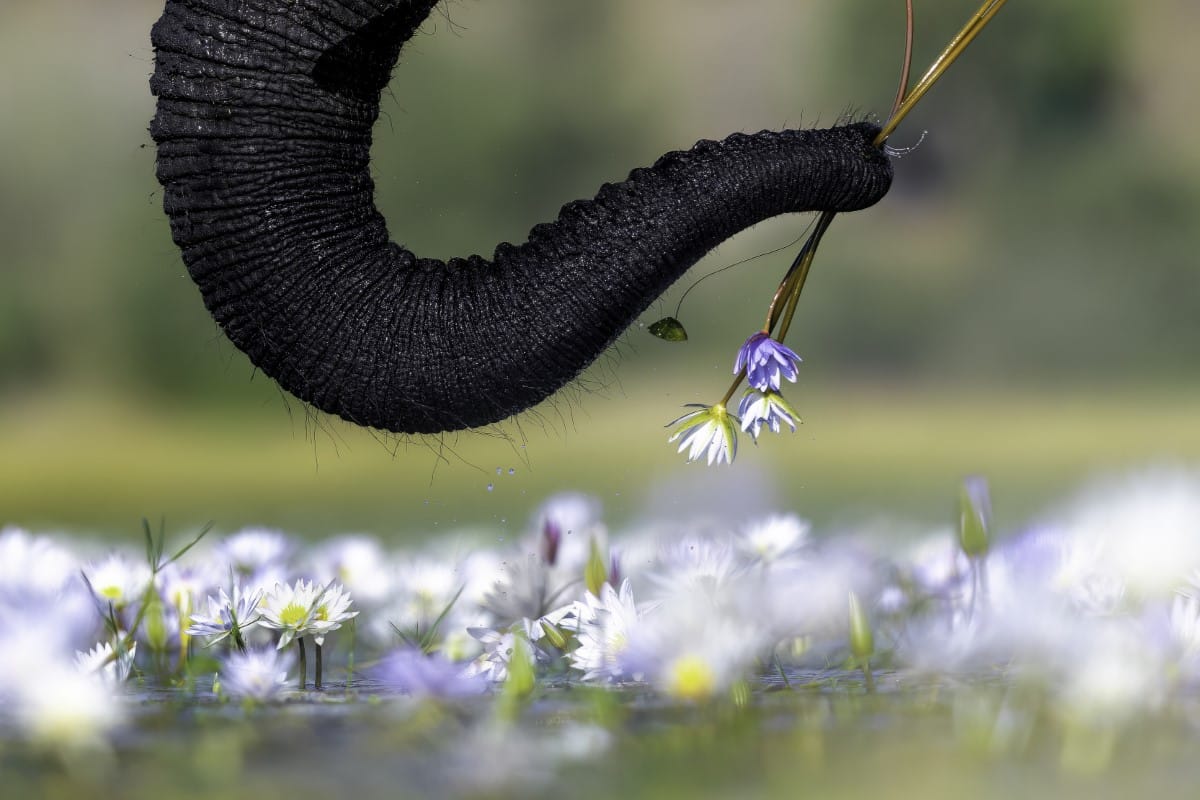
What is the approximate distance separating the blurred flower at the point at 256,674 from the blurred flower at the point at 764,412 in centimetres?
36

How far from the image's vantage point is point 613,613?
0.95 metres

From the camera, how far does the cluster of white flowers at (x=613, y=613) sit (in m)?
0.84

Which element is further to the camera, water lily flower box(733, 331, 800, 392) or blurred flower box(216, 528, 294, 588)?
blurred flower box(216, 528, 294, 588)

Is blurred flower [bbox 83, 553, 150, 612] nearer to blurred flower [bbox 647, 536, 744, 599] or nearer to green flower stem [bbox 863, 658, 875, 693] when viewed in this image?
blurred flower [bbox 647, 536, 744, 599]

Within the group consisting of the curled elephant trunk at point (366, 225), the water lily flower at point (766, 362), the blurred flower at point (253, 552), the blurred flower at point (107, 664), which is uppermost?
the curled elephant trunk at point (366, 225)

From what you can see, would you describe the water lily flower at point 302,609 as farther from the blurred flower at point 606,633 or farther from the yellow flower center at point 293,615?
the blurred flower at point 606,633

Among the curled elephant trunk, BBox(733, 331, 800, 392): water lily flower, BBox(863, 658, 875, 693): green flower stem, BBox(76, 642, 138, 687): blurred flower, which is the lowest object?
BBox(863, 658, 875, 693): green flower stem

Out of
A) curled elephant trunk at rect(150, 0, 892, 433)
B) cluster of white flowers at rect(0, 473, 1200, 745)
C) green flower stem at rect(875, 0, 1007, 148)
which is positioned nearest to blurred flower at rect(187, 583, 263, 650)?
cluster of white flowers at rect(0, 473, 1200, 745)

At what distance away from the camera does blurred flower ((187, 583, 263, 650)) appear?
1.02 meters

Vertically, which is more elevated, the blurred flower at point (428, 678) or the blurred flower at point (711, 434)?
the blurred flower at point (711, 434)

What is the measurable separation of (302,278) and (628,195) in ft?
0.88

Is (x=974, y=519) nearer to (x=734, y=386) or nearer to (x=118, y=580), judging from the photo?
(x=734, y=386)

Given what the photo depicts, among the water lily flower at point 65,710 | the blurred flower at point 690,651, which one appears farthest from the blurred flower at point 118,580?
the blurred flower at point 690,651

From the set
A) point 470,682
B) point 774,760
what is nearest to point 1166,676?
point 774,760
